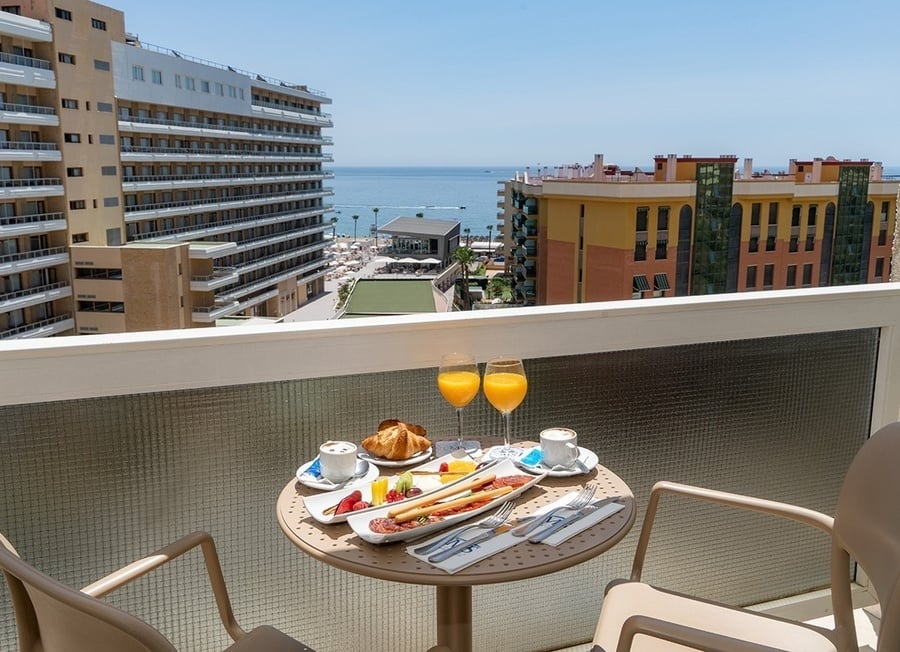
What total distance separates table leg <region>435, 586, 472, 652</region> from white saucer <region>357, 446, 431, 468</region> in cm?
20

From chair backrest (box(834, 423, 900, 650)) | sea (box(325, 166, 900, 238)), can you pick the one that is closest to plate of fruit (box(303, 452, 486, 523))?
chair backrest (box(834, 423, 900, 650))

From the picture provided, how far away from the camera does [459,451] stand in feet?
4.19

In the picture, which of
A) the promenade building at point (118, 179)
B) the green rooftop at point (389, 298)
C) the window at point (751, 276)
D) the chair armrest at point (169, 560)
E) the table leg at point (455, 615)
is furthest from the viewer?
the promenade building at point (118, 179)

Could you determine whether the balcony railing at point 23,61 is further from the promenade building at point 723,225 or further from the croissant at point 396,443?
the croissant at point 396,443

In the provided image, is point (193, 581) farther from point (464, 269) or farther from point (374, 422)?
point (464, 269)

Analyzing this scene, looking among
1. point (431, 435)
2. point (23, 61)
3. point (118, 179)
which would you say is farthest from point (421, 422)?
point (118, 179)

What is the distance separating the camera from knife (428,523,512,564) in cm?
95

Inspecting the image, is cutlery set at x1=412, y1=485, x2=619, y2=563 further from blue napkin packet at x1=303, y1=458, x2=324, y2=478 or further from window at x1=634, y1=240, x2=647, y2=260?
window at x1=634, y1=240, x2=647, y2=260

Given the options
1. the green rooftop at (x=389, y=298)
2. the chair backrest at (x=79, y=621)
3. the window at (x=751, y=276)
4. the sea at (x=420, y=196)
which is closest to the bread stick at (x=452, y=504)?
the chair backrest at (x=79, y=621)

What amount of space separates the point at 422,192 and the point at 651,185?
6126 cm

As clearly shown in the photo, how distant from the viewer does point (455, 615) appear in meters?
1.12

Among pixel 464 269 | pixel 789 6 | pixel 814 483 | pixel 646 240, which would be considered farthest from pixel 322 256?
pixel 814 483

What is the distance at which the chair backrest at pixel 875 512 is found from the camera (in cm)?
104

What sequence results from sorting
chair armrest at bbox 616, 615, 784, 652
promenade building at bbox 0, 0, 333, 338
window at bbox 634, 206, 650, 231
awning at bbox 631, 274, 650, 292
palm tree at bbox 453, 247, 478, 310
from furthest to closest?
palm tree at bbox 453, 247, 478, 310, promenade building at bbox 0, 0, 333, 338, awning at bbox 631, 274, 650, 292, window at bbox 634, 206, 650, 231, chair armrest at bbox 616, 615, 784, 652
